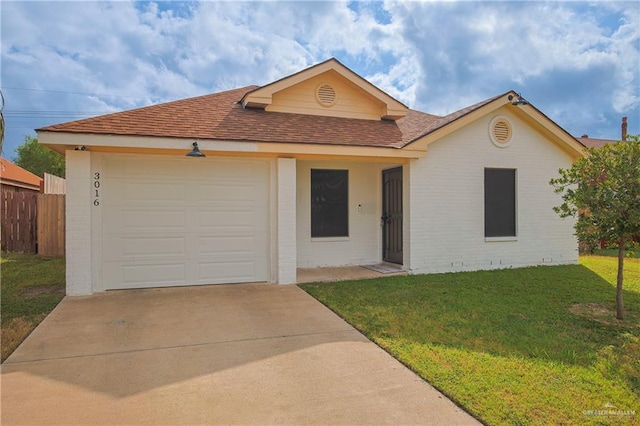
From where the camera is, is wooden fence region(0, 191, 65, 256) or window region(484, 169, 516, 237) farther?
wooden fence region(0, 191, 65, 256)

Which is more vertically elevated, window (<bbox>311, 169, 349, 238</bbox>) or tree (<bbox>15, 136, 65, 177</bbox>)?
tree (<bbox>15, 136, 65, 177</bbox>)

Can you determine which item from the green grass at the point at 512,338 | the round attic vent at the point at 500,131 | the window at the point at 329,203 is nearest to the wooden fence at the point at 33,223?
the window at the point at 329,203

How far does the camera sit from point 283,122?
8.90m

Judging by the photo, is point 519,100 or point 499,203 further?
point 499,203

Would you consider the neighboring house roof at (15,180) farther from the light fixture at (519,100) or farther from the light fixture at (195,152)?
the light fixture at (519,100)

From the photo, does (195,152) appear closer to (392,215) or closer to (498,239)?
(392,215)

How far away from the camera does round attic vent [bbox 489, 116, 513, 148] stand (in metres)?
9.73

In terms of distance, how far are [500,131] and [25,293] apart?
35.9 feet

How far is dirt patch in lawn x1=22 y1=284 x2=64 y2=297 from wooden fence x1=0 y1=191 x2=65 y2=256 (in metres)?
5.33

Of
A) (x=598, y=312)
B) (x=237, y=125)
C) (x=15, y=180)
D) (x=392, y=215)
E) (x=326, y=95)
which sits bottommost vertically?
(x=598, y=312)

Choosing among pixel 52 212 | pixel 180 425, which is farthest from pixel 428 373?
pixel 52 212

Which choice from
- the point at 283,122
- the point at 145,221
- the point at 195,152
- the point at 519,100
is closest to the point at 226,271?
the point at 145,221

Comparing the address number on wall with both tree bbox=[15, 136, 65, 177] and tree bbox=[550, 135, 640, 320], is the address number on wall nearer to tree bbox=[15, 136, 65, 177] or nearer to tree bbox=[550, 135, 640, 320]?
tree bbox=[550, 135, 640, 320]

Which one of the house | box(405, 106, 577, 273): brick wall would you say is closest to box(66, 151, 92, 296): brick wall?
the house
